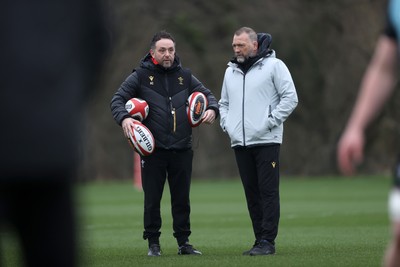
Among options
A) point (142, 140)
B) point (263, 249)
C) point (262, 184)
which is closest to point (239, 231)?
point (263, 249)

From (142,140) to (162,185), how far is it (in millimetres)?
530

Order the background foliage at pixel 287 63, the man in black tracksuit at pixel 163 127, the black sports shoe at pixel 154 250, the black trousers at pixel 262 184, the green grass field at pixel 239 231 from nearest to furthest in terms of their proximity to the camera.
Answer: the green grass field at pixel 239 231, the black trousers at pixel 262 184, the man in black tracksuit at pixel 163 127, the black sports shoe at pixel 154 250, the background foliage at pixel 287 63

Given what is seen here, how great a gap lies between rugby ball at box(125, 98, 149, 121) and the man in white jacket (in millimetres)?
777

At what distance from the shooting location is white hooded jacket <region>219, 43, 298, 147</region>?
10367 mm

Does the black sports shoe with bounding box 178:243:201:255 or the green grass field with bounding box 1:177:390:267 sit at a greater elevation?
the black sports shoe with bounding box 178:243:201:255

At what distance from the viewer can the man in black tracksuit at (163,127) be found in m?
10.6

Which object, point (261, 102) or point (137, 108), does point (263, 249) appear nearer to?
point (261, 102)

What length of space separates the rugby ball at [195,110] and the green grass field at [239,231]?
1.24 metres

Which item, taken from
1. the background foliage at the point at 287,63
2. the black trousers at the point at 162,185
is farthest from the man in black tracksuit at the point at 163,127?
the background foliage at the point at 287,63

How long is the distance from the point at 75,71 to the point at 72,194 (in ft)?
1.23

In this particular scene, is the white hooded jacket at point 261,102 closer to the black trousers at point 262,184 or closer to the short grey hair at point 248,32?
the black trousers at point 262,184

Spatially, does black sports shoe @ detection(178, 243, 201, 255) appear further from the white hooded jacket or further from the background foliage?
the background foliage

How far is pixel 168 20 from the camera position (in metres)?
38.4

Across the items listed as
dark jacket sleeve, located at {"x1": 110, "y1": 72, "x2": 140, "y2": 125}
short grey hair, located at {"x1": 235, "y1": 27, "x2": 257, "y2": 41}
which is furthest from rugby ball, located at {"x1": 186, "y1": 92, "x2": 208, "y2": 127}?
short grey hair, located at {"x1": 235, "y1": 27, "x2": 257, "y2": 41}
